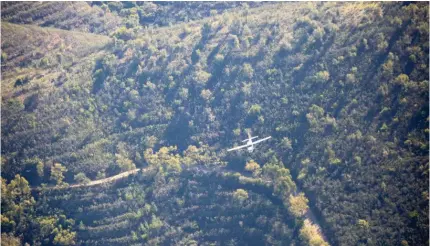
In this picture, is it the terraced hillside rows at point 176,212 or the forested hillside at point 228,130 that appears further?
the terraced hillside rows at point 176,212

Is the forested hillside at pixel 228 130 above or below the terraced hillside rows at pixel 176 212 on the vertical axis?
above

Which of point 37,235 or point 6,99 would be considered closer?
point 37,235

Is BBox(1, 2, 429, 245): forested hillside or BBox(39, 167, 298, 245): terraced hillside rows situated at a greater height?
BBox(1, 2, 429, 245): forested hillside

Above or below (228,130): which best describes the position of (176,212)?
below

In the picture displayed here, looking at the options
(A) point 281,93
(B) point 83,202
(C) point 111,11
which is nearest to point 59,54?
(C) point 111,11

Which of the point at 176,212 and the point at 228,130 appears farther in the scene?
the point at 228,130

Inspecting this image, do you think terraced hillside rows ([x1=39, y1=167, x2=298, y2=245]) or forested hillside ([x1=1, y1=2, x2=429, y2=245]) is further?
terraced hillside rows ([x1=39, y1=167, x2=298, y2=245])

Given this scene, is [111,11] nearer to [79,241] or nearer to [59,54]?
[59,54]

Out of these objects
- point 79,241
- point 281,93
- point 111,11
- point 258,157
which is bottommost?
point 79,241
